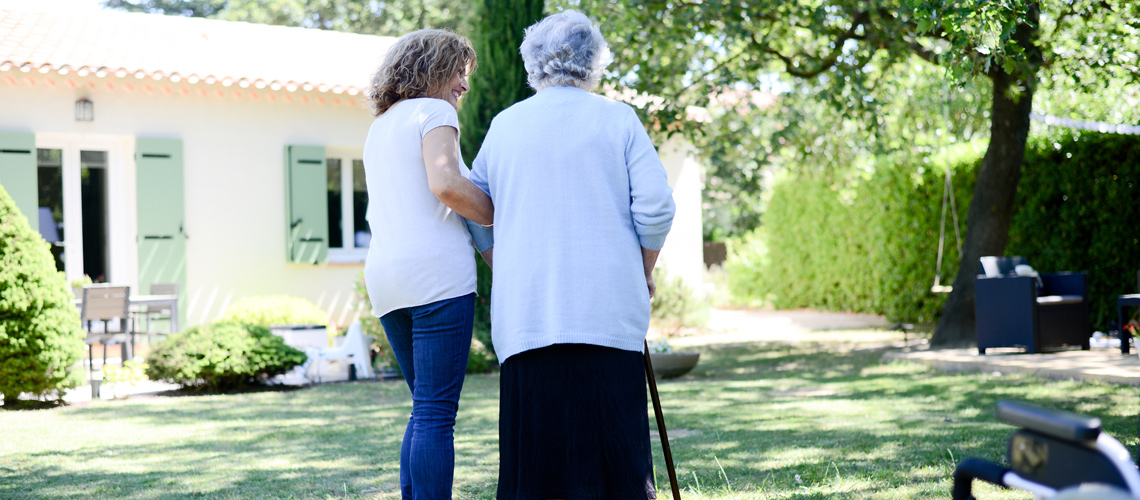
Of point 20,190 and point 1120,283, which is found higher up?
point 20,190

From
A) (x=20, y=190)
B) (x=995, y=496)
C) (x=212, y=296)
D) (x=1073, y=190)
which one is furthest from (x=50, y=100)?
(x=1073, y=190)

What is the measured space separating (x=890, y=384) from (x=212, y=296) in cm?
627

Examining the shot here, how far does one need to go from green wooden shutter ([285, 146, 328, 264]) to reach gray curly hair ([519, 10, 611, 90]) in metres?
7.47

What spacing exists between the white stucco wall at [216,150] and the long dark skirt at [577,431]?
7422 mm

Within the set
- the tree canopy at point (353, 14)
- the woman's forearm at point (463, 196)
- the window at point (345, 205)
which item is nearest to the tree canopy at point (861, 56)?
the window at point (345, 205)

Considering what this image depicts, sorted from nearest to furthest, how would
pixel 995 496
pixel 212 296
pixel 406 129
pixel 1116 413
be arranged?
pixel 406 129 → pixel 995 496 → pixel 1116 413 → pixel 212 296

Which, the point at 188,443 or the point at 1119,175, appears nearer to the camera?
the point at 188,443

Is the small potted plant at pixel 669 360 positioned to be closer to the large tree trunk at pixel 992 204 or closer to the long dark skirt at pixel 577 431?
the large tree trunk at pixel 992 204

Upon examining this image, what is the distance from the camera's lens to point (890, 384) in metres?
6.20

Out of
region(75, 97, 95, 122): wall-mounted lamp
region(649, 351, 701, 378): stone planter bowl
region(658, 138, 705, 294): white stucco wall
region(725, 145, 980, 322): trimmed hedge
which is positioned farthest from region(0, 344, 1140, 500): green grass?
region(658, 138, 705, 294): white stucco wall

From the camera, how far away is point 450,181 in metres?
2.40

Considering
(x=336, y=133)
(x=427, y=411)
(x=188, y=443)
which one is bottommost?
(x=188, y=443)

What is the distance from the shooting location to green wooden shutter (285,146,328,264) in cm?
944

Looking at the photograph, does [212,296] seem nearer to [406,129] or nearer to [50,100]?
[50,100]
